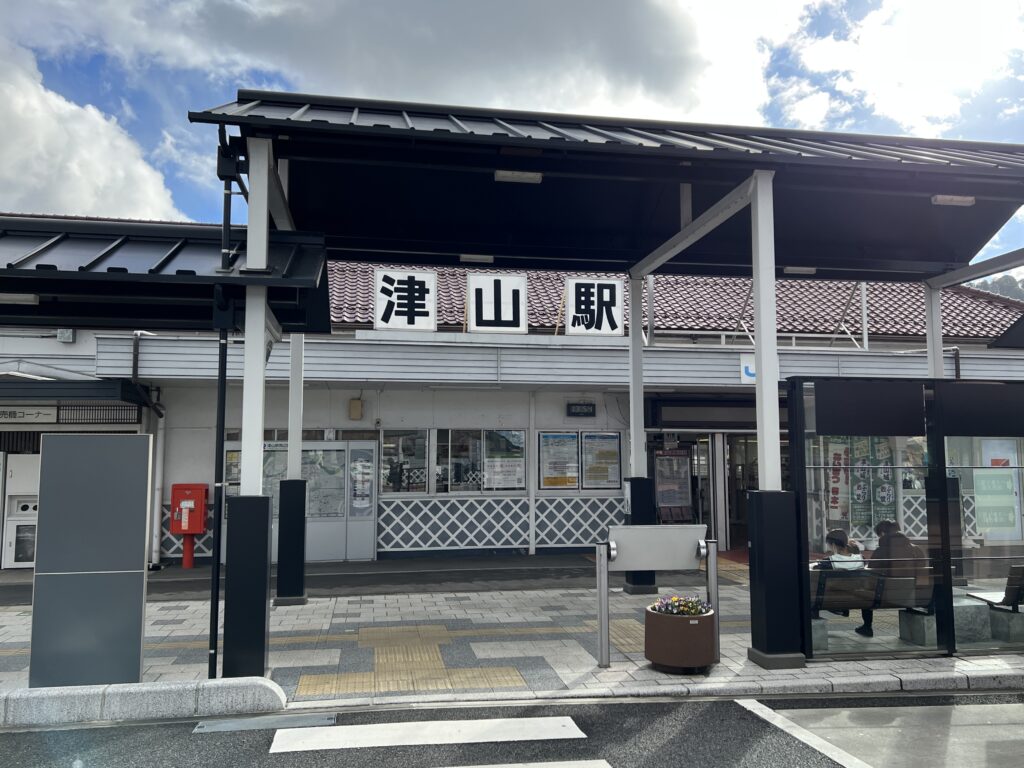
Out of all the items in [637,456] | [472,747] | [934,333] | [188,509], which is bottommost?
[472,747]

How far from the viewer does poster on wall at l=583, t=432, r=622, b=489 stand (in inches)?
617

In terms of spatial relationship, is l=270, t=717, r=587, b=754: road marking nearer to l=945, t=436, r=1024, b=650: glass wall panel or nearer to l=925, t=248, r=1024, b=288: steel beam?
l=945, t=436, r=1024, b=650: glass wall panel

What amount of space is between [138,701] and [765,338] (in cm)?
651

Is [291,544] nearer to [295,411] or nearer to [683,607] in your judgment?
[295,411]

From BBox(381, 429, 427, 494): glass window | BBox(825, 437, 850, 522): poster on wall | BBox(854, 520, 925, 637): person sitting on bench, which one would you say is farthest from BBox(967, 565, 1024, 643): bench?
BBox(381, 429, 427, 494): glass window

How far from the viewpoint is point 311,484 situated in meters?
14.5

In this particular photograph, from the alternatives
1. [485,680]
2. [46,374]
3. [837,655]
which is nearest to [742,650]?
[837,655]

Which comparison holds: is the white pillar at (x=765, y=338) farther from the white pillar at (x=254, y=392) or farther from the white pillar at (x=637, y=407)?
the white pillar at (x=254, y=392)

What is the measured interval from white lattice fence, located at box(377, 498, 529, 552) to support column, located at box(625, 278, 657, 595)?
4.47 meters

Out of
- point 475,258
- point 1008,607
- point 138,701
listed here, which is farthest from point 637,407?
point 138,701

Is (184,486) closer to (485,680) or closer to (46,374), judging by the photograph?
(46,374)

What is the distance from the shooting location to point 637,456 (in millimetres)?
10820

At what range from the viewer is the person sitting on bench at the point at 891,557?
24.5 ft

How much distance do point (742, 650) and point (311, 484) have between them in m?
9.25
